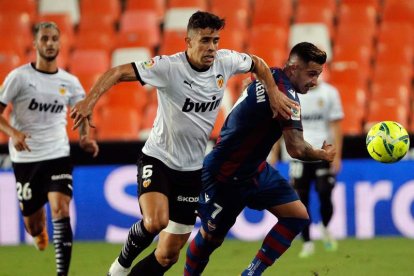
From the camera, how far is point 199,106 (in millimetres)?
6727

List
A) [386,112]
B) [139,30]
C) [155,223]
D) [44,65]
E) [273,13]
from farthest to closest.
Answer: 1. [273,13]
2. [139,30]
3. [386,112]
4. [44,65]
5. [155,223]

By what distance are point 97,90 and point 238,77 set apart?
7.13 m

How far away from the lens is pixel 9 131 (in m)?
7.76

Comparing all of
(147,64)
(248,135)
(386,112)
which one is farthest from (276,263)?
(386,112)

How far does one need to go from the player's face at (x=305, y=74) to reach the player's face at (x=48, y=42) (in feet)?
8.02

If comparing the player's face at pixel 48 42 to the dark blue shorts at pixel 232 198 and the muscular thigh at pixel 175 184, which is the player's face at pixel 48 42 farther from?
the dark blue shorts at pixel 232 198

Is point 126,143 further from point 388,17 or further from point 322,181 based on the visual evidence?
point 388,17

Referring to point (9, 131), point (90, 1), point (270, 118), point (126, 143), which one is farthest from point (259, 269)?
point (90, 1)

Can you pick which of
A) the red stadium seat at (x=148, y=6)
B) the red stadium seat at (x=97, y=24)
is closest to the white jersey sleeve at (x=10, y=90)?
the red stadium seat at (x=97, y=24)

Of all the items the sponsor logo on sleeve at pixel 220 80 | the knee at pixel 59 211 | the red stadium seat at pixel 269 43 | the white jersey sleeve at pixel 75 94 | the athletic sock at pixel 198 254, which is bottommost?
the athletic sock at pixel 198 254

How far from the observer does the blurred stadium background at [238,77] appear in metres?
11.1

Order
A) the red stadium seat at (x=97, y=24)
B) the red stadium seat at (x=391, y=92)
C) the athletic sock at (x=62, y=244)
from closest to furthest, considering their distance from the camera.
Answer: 1. the athletic sock at (x=62, y=244)
2. the red stadium seat at (x=391, y=92)
3. the red stadium seat at (x=97, y=24)

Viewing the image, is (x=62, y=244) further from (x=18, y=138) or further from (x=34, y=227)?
(x=34, y=227)

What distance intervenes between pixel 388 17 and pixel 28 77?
7.18 meters
